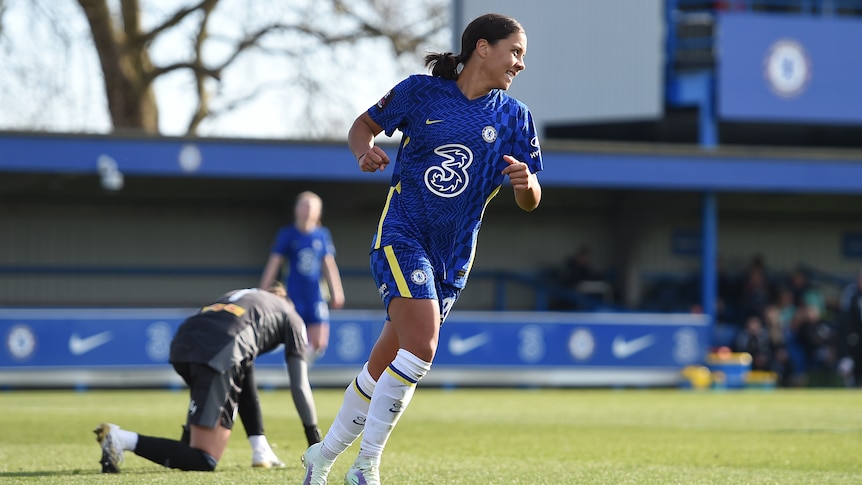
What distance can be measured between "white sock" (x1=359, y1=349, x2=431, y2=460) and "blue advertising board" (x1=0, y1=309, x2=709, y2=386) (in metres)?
13.0

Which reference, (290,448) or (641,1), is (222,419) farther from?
(641,1)

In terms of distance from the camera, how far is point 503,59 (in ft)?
18.9

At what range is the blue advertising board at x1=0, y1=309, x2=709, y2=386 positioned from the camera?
18.1 meters

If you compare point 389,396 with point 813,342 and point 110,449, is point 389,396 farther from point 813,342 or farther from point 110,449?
point 813,342

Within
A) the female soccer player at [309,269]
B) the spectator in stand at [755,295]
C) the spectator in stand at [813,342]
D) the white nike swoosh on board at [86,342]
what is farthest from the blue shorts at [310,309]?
the spectator in stand at [755,295]

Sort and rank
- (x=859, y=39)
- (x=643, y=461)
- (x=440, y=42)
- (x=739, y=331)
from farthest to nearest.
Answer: (x=440, y=42) < (x=859, y=39) < (x=739, y=331) < (x=643, y=461)

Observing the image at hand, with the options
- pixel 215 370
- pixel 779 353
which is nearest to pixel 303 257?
pixel 215 370

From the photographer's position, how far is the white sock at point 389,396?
5.59m

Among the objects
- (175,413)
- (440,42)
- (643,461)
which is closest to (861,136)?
(440,42)

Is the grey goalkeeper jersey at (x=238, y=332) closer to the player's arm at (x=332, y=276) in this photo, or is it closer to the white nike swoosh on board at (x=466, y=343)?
the player's arm at (x=332, y=276)

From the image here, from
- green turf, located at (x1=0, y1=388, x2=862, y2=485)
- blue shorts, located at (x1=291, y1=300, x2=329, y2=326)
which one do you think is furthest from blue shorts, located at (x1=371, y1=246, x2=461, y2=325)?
blue shorts, located at (x1=291, y1=300, x2=329, y2=326)

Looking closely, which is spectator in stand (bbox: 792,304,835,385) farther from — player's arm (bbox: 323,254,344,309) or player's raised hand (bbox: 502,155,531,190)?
player's raised hand (bbox: 502,155,531,190)

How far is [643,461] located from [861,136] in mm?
23557

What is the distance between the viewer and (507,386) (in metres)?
20.2
